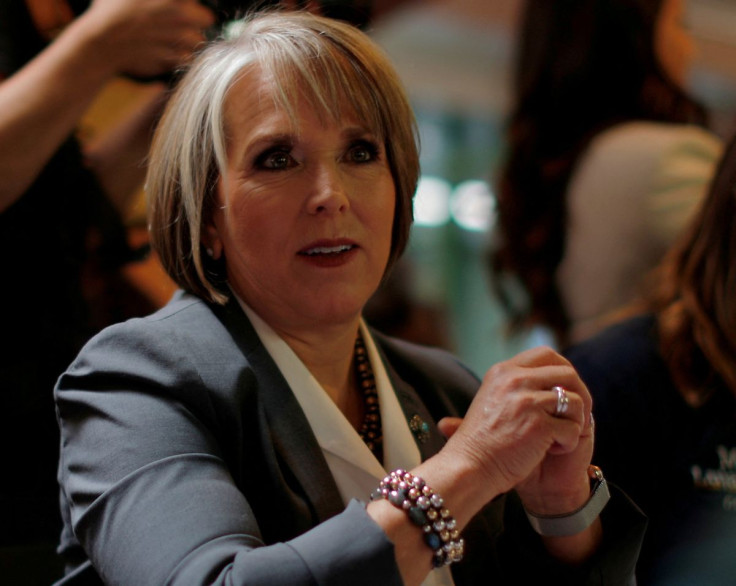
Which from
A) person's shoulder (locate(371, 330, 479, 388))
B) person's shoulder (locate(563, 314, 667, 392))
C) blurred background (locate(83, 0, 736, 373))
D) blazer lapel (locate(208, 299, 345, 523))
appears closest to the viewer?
blazer lapel (locate(208, 299, 345, 523))

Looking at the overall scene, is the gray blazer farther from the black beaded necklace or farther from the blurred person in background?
the blurred person in background

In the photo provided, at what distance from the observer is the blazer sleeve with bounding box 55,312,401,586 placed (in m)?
0.63

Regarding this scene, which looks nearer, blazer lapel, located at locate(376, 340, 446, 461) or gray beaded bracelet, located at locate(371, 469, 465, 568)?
gray beaded bracelet, located at locate(371, 469, 465, 568)

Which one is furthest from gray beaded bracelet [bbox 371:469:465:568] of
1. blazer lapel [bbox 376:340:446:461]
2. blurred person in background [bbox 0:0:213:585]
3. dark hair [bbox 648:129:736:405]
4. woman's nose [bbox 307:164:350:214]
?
dark hair [bbox 648:129:736:405]

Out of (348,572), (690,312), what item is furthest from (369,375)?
(690,312)

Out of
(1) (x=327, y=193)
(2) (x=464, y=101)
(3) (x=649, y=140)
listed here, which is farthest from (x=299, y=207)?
(2) (x=464, y=101)

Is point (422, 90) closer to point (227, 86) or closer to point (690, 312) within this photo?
point (690, 312)

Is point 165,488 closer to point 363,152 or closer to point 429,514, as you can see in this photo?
point 429,514

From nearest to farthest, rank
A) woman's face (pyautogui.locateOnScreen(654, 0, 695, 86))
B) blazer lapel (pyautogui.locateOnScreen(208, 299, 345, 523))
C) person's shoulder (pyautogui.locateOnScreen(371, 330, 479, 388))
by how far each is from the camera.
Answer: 1. blazer lapel (pyautogui.locateOnScreen(208, 299, 345, 523))
2. person's shoulder (pyautogui.locateOnScreen(371, 330, 479, 388))
3. woman's face (pyautogui.locateOnScreen(654, 0, 695, 86))

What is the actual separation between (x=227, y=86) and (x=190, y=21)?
0.93 ft

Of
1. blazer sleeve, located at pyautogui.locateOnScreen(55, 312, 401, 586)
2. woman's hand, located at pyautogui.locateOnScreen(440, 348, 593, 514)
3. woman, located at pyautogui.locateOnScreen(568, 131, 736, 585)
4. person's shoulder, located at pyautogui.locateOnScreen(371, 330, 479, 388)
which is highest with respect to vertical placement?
blazer sleeve, located at pyautogui.locateOnScreen(55, 312, 401, 586)

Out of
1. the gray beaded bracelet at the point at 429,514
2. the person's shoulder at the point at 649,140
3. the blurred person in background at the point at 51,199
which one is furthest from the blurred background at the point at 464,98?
the gray beaded bracelet at the point at 429,514

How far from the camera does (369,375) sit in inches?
34.4

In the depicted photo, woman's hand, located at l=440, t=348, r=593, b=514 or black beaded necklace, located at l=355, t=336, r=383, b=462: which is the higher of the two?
woman's hand, located at l=440, t=348, r=593, b=514
